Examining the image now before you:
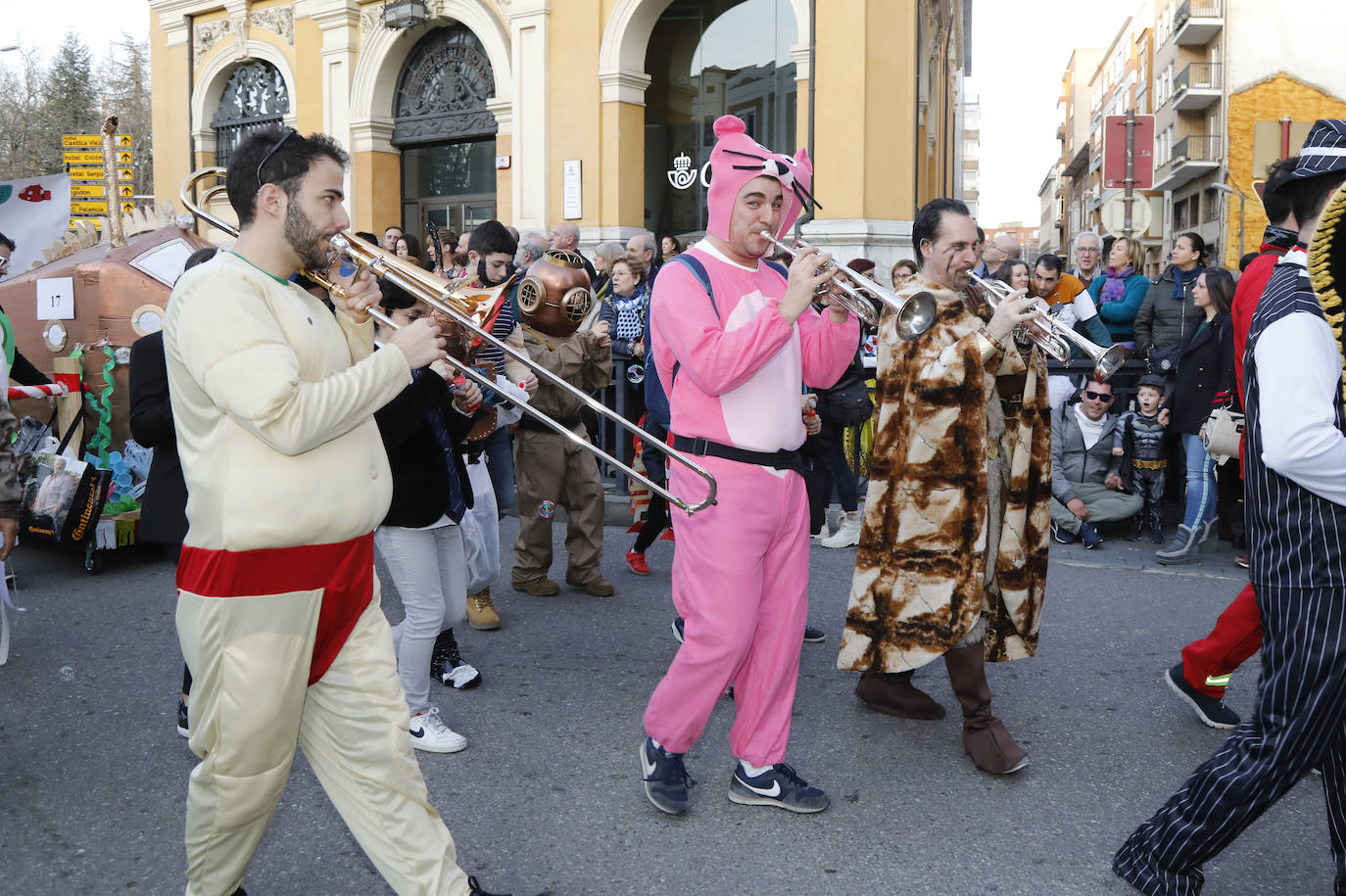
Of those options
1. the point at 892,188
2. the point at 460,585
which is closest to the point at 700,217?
the point at 892,188

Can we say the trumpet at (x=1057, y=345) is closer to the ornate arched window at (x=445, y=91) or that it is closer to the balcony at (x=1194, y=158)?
the ornate arched window at (x=445, y=91)

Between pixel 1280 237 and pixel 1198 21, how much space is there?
Answer: 130 feet

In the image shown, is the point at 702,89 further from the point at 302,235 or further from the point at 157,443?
the point at 302,235

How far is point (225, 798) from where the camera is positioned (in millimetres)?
2482

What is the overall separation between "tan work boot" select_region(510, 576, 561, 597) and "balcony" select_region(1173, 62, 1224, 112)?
3757cm

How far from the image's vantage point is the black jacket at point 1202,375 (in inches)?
285

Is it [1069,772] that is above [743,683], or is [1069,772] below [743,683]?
below

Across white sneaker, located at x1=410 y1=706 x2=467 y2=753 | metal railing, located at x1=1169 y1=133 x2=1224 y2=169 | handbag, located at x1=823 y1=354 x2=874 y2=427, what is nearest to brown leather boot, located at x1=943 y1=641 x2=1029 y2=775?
white sneaker, located at x1=410 y1=706 x2=467 y2=753

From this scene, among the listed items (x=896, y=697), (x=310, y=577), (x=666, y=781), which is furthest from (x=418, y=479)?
(x=896, y=697)

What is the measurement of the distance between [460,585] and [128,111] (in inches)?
1633

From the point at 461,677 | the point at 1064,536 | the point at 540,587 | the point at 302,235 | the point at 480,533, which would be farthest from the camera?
the point at 1064,536

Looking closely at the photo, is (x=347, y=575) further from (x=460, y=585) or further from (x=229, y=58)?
(x=229, y=58)

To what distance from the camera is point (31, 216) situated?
27.4ft

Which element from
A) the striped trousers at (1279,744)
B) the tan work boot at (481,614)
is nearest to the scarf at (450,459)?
the tan work boot at (481,614)
